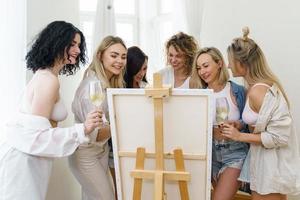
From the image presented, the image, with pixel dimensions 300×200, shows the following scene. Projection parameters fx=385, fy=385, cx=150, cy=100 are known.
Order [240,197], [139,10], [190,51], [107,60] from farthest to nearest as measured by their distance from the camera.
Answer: [139,10] < [240,197] < [190,51] < [107,60]

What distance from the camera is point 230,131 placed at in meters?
1.97

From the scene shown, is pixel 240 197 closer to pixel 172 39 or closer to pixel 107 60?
pixel 172 39

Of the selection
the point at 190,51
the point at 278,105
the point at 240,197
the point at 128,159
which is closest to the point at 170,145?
the point at 128,159

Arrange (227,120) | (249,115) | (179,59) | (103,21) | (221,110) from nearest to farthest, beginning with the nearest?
(221,110) → (249,115) → (227,120) → (179,59) → (103,21)

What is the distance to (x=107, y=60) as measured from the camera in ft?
7.47

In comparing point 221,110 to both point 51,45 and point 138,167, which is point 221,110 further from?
point 51,45

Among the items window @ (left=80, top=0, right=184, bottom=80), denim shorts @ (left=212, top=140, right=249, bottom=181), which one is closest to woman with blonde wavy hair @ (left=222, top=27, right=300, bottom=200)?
denim shorts @ (left=212, top=140, right=249, bottom=181)

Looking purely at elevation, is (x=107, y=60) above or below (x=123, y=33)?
below

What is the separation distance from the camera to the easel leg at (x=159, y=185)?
1.78 m

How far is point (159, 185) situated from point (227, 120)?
1.90ft

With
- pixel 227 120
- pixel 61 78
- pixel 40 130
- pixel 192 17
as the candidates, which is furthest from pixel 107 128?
pixel 192 17

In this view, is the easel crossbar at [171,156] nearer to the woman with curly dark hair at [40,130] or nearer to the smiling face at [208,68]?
the woman with curly dark hair at [40,130]

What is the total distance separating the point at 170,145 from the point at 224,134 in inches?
12.6

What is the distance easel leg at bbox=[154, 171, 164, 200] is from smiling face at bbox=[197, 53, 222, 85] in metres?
0.72
